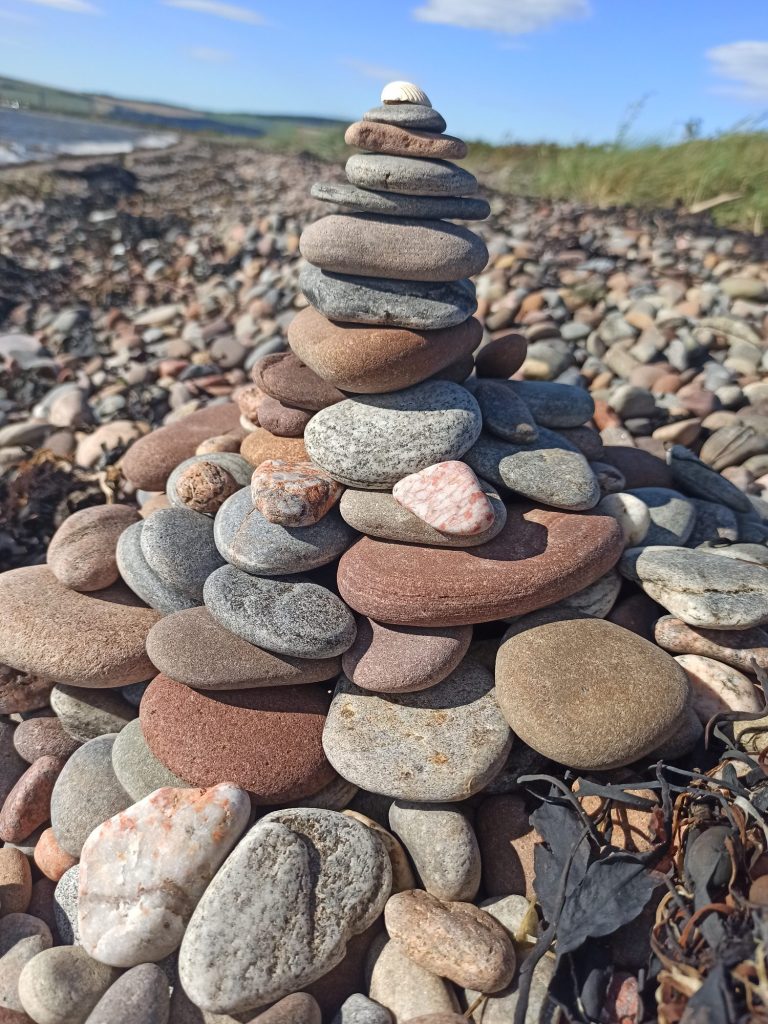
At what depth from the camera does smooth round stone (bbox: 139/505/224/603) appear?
123 inches

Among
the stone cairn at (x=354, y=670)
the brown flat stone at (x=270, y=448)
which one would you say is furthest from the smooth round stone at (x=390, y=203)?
the brown flat stone at (x=270, y=448)

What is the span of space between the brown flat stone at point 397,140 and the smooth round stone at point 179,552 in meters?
1.81

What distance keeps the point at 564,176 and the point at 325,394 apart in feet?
36.6

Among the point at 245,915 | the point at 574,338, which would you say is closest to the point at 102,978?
the point at 245,915

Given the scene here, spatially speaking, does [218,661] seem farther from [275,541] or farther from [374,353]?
[374,353]

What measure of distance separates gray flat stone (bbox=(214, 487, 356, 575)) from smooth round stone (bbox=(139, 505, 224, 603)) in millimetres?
117

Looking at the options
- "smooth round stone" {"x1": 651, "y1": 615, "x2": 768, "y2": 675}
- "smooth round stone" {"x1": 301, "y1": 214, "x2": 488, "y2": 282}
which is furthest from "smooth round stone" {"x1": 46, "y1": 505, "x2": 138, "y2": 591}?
"smooth round stone" {"x1": 651, "y1": 615, "x2": 768, "y2": 675}

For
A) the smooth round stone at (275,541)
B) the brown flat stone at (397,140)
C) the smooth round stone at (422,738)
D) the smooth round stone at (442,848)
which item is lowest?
the smooth round stone at (442,848)

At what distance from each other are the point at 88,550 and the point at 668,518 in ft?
9.24

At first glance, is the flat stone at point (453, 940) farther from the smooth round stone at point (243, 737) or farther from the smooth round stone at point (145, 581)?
the smooth round stone at point (145, 581)

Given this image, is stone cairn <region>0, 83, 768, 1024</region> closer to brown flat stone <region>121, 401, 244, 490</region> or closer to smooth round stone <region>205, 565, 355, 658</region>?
smooth round stone <region>205, 565, 355, 658</region>

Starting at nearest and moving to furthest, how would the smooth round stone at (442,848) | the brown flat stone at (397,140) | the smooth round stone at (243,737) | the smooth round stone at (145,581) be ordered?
the smooth round stone at (442,848), the smooth round stone at (243,737), the brown flat stone at (397,140), the smooth round stone at (145,581)

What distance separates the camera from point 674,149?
11906 millimetres

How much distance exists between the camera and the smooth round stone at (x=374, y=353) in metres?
3.05
